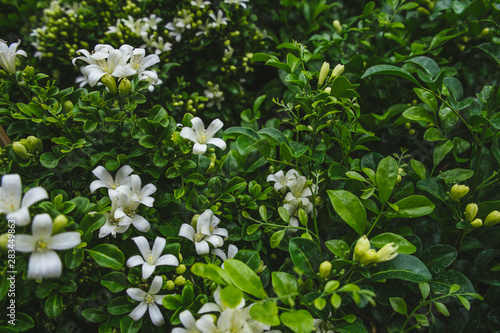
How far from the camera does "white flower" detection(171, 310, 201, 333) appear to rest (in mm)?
908

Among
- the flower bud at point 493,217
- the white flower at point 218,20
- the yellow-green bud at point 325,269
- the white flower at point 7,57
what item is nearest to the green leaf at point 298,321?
the yellow-green bud at point 325,269

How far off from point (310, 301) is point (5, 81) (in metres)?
1.25

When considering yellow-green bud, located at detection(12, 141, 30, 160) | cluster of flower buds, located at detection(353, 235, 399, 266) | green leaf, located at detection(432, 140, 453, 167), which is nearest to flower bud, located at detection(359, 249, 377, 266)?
cluster of flower buds, located at detection(353, 235, 399, 266)

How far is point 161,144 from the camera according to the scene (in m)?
1.22

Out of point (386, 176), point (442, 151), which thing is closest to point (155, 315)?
point (386, 176)

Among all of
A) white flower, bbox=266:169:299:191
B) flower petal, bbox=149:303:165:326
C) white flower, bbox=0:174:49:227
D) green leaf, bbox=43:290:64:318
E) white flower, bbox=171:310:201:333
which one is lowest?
flower petal, bbox=149:303:165:326

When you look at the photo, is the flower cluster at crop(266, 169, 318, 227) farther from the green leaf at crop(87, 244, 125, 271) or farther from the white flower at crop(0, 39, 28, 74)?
the white flower at crop(0, 39, 28, 74)

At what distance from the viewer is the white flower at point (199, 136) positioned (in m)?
1.13

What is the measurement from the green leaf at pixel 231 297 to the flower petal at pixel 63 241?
1.21 ft

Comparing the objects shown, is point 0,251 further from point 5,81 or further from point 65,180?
point 5,81

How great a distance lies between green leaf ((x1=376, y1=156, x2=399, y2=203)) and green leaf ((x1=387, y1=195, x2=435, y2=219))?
1.9 inches

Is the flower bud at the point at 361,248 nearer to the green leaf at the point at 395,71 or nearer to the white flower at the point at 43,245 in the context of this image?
the green leaf at the point at 395,71

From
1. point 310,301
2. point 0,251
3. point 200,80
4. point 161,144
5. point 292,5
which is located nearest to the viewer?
point 0,251

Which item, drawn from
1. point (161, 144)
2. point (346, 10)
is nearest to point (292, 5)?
point (346, 10)
